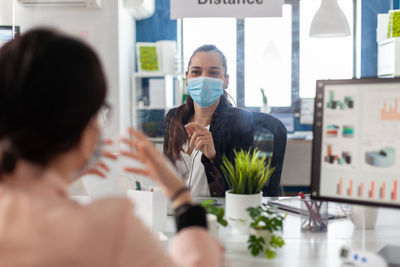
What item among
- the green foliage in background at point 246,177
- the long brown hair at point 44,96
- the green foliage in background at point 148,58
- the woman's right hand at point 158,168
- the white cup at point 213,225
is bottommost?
the white cup at point 213,225

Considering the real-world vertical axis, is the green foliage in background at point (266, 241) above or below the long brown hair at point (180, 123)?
below

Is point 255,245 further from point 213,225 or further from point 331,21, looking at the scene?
point 331,21

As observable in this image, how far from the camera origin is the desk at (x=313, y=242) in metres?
1.02

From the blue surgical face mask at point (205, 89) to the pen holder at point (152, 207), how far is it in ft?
2.84

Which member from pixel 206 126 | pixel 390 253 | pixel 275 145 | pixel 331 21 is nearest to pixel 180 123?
pixel 206 126

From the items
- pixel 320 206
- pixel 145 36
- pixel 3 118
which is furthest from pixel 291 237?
pixel 145 36

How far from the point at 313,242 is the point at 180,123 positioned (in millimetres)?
1067

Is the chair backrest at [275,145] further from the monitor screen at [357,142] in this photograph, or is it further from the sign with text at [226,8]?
the monitor screen at [357,142]

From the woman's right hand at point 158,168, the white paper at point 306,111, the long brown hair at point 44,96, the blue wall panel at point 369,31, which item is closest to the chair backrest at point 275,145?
the woman's right hand at point 158,168

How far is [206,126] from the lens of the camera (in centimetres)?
207

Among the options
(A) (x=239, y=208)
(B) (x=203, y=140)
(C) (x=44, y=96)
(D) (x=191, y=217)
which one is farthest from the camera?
(B) (x=203, y=140)

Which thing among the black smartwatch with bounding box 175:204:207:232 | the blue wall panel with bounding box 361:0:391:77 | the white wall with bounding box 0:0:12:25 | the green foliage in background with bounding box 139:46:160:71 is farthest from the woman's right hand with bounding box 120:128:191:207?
the blue wall panel with bounding box 361:0:391:77

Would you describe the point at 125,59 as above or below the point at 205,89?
above

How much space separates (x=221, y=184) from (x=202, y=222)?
1103mm
